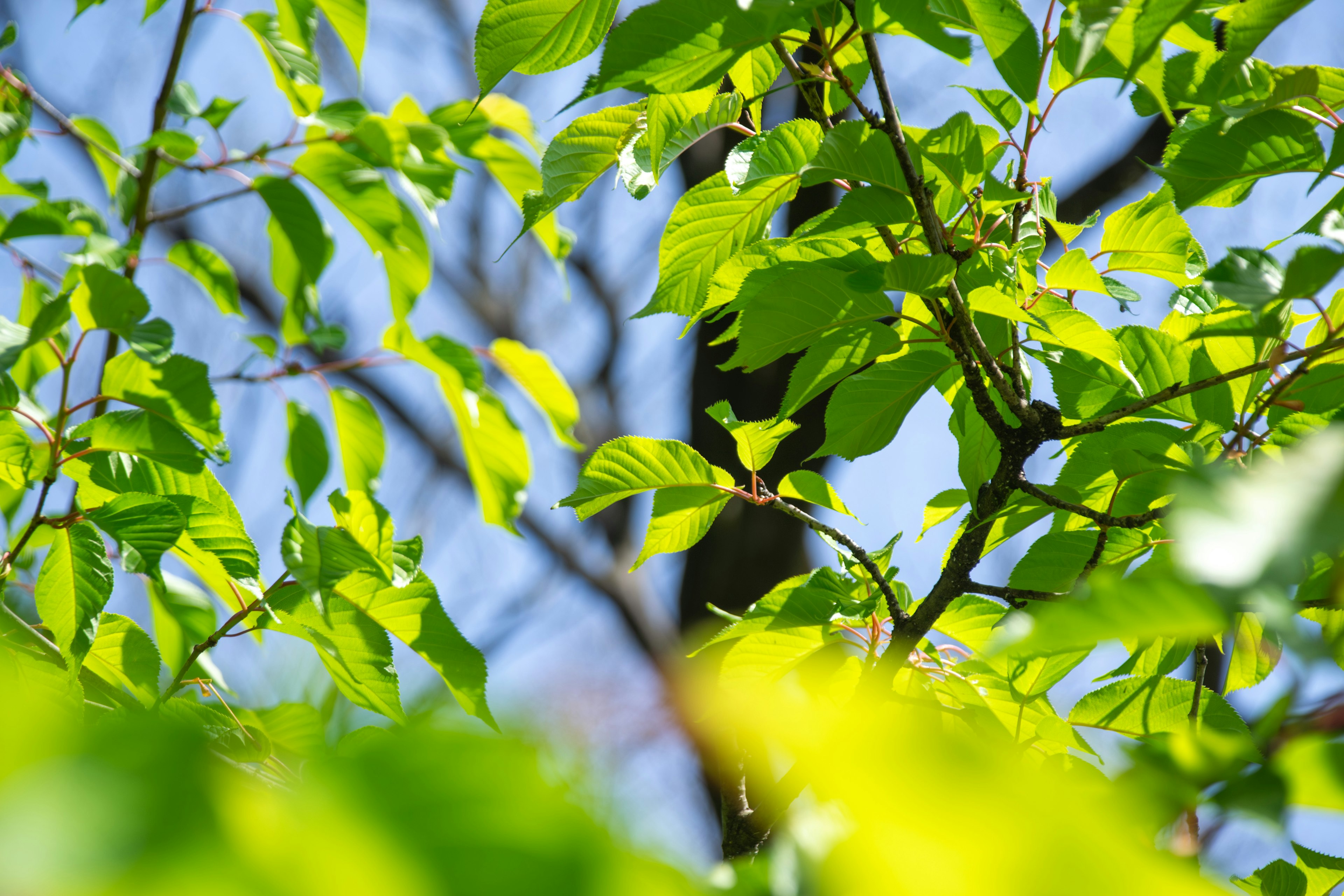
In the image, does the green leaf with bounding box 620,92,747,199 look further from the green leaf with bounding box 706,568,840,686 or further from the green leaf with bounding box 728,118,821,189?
the green leaf with bounding box 706,568,840,686

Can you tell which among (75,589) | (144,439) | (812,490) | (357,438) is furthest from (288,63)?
(812,490)

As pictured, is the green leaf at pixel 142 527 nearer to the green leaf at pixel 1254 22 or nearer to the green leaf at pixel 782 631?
the green leaf at pixel 782 631

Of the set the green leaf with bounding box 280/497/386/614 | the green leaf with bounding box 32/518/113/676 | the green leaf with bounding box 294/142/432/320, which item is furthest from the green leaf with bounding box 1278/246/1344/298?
the green leaf with bounding box 294/142/432/320

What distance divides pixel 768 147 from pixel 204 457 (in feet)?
1.39

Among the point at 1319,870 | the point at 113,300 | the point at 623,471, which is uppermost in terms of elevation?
the point at 113,300

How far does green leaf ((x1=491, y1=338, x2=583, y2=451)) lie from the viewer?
3.26 feet

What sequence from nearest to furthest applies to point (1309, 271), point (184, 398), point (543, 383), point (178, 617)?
point (1309, 271) → point (184, 398) → point (178, 617) → point (543, 383)

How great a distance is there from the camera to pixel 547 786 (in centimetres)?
11

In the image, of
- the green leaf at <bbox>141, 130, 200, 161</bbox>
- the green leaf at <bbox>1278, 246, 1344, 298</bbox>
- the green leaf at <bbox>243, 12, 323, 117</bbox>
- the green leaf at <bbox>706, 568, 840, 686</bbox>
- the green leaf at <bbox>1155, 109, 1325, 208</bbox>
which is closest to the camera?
the green leaf at <bbox>1278, 246, 1344, 298</bbox>

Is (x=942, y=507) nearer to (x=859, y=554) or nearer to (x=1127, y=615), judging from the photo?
(x=859, y=554)

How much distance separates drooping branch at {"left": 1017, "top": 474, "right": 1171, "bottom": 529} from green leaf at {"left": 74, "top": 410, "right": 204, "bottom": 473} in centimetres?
52

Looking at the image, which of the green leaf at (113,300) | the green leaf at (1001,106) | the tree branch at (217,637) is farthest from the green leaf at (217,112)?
the green leaf at (1001,106)

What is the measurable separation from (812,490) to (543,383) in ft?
1.65

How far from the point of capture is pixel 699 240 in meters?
A: 0.49
